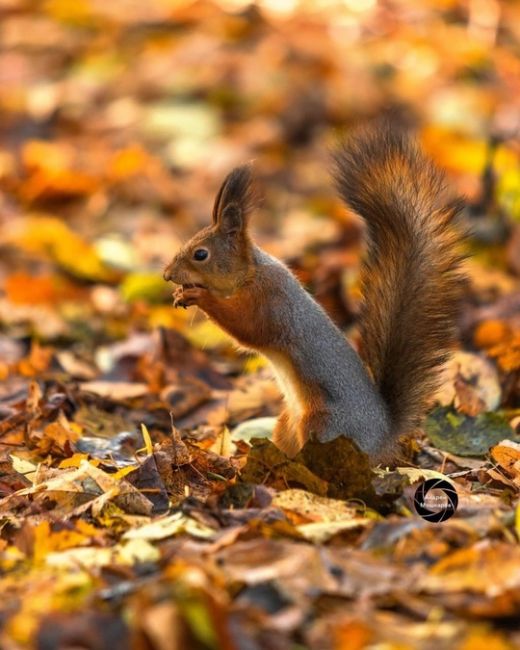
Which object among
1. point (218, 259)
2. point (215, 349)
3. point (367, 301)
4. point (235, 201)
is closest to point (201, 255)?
point (218, 259)

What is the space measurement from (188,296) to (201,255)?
143 mm

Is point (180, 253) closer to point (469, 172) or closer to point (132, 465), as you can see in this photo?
point (132, 465)

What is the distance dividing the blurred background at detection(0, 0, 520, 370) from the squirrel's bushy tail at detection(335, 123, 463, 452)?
164 centimetres

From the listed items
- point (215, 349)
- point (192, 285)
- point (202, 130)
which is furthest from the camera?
point (202, 130)

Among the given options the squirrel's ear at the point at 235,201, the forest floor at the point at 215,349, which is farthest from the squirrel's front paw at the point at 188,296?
the forest floor at the point at 215,349

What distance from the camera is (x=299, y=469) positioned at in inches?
117

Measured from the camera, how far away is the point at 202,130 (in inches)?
337

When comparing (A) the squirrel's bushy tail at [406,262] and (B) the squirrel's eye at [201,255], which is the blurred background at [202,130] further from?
(A) the squirrel's bushy tail at [406,262]

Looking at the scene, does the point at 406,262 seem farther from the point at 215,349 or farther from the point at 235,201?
the point at 215,349

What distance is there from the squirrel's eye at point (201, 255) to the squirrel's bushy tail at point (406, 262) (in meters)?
0.46

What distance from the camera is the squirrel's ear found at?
364 centimetres

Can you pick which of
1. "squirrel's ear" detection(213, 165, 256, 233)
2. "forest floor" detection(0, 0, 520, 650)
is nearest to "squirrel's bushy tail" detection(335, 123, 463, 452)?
"forest floor" detection(0, 0, 520, 650)

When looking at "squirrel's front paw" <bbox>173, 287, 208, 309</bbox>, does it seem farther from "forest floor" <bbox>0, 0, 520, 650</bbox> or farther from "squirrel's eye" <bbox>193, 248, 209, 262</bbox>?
"forest floor" <bbox>0, 0, 520, 650</bbox>

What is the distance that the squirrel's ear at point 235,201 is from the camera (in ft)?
12.0
